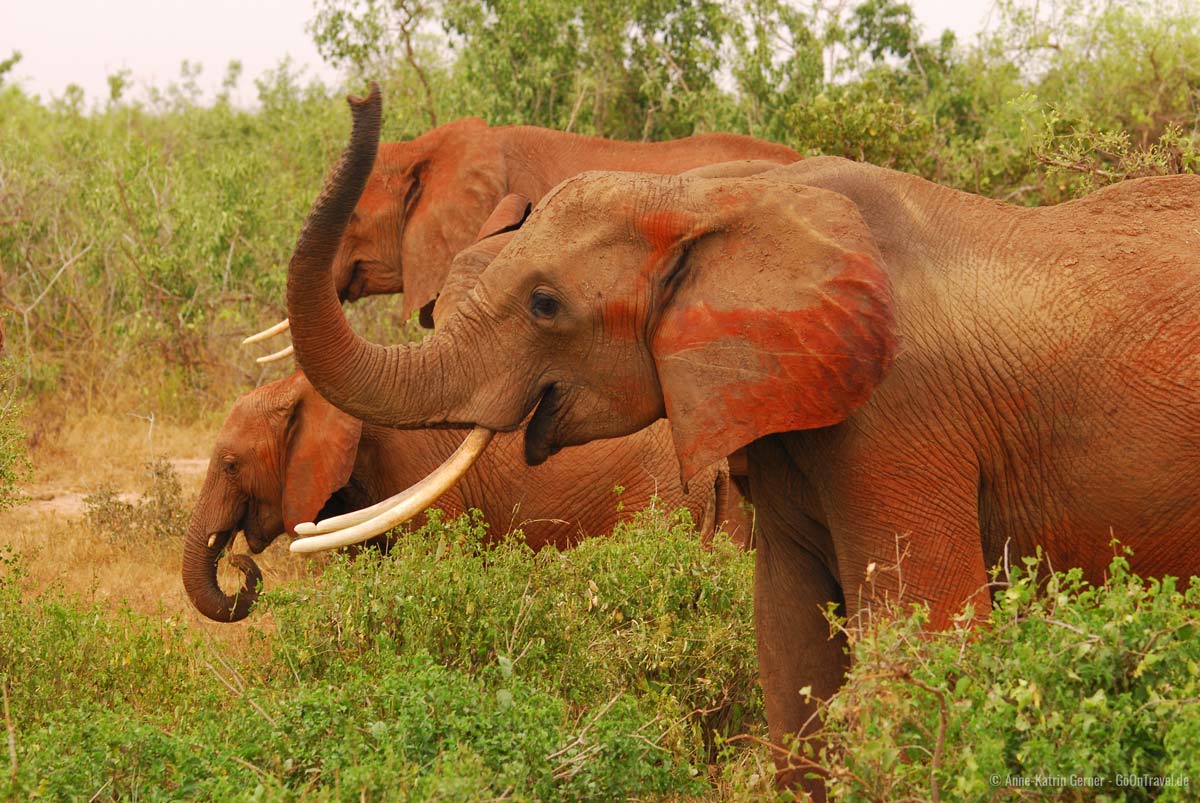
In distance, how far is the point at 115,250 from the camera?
13.1 metres

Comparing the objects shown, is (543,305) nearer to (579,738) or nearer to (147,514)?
(579,738)

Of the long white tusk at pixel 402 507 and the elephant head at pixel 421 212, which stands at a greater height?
the long white tusk at pixel 402 507

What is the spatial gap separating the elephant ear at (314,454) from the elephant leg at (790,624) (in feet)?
7.85

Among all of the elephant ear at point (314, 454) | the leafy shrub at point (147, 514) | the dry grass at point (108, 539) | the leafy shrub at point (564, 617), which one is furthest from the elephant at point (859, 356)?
the leafy shrub at point (147, 514)

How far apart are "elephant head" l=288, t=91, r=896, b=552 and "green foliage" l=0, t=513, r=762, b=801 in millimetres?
757

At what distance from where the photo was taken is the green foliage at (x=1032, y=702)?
3.36m

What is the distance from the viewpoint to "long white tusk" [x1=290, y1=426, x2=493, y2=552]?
4047mm

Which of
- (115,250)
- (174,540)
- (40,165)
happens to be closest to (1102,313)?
(174,540)

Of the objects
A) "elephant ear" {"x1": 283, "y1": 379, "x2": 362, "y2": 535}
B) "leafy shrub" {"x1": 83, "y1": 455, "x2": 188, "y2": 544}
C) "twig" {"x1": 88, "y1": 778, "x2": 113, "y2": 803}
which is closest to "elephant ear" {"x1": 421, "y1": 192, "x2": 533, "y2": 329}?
"twig" {"x1": 88, "y1": 778, "x2": 113, "y2": 803}

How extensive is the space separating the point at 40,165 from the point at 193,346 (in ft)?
11.2

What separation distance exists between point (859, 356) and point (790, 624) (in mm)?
1049

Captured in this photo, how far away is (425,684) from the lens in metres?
4.28

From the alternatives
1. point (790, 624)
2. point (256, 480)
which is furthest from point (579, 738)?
point (256, 480)

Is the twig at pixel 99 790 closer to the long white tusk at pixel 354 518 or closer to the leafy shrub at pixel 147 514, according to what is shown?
the long white tusk at pixel 354 518
